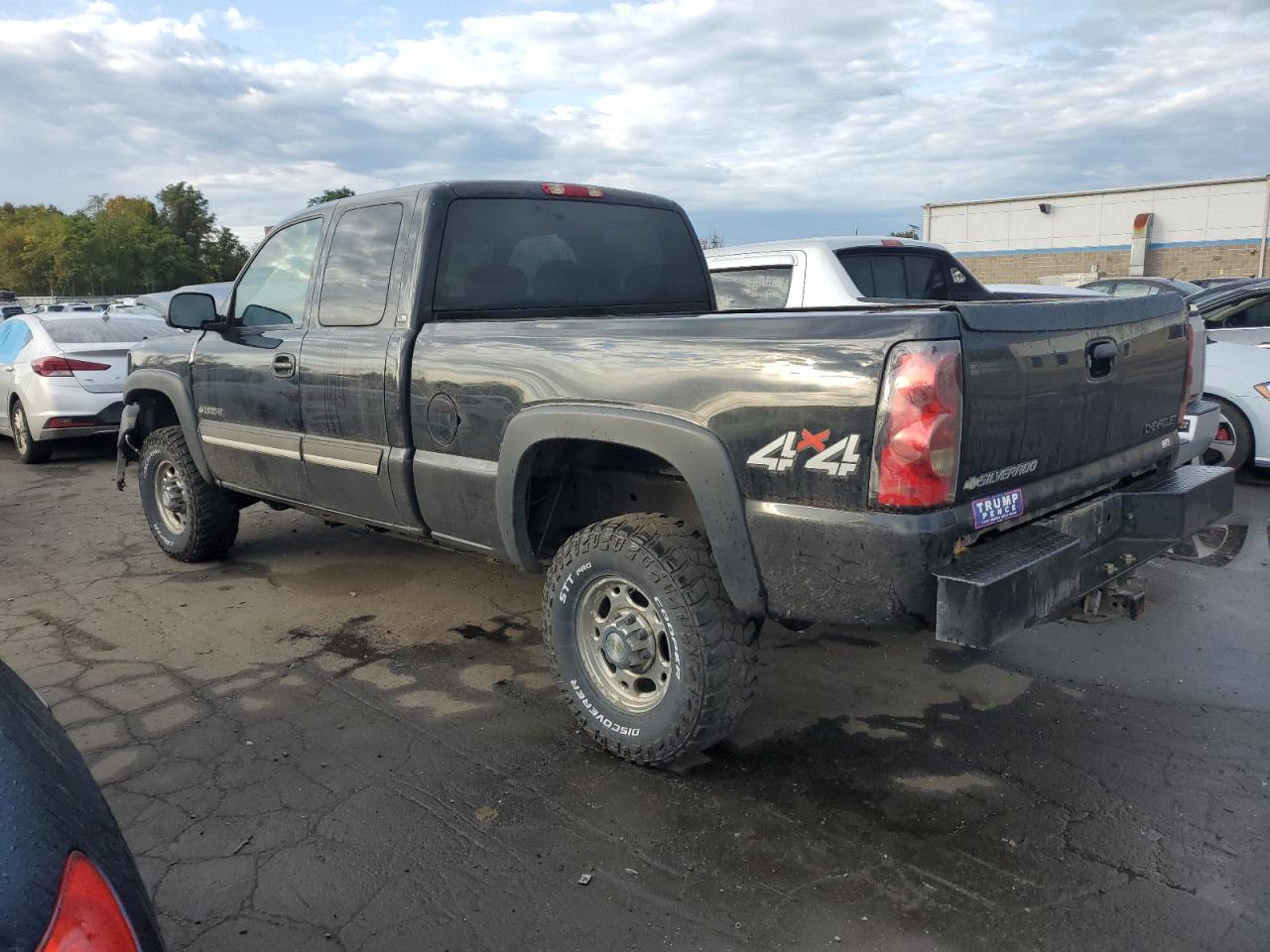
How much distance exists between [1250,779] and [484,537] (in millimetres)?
2890

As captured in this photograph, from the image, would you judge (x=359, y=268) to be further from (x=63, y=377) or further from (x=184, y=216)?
(x=184, y=216)

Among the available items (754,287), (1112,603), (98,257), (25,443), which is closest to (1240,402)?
(754,287)

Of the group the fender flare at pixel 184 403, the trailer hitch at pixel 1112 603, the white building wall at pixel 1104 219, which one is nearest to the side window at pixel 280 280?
the fender flare at pixel 184 403

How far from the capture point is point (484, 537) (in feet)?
13.2

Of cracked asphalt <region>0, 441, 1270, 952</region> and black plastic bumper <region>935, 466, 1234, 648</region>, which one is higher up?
black plastic bumper <region>935, 466, 1234, 648</region>

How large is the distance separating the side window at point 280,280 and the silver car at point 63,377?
496cm

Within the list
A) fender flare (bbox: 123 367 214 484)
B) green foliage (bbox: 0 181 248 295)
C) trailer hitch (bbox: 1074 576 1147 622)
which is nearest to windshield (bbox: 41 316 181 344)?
fender flare (bbox: 123 367 214 484)

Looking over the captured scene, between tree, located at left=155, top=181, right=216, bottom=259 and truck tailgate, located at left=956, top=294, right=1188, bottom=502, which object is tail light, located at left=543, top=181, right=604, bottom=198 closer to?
truck tailgate, located at left=956, top=294, right=1188, bottom=502

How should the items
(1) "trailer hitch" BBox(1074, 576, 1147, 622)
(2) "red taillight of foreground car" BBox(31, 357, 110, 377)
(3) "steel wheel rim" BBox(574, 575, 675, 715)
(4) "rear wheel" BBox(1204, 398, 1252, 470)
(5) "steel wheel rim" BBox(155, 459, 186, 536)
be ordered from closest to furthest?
1. (1) "trailer hitch" BBox(1074, 576, 1147, 622)
2. (3) "steel wheel rim" BBox(574, 575, 675, 715)
3. (5) "steel wheel rim" BBox(155, 459, 186, 536)
4. (4) "rear wheel" BBox(1204, 398, 1252, 470)
5. (2) "red taillight of foreground car" BBox(31, 357, 110, 377)

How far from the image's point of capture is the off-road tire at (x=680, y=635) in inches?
A: 127

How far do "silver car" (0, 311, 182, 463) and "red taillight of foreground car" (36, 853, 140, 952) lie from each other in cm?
927

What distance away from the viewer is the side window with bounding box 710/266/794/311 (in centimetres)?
675

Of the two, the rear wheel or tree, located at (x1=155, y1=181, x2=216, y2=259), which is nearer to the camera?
the rear wheel

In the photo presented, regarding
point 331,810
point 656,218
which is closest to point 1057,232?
point 656,218
